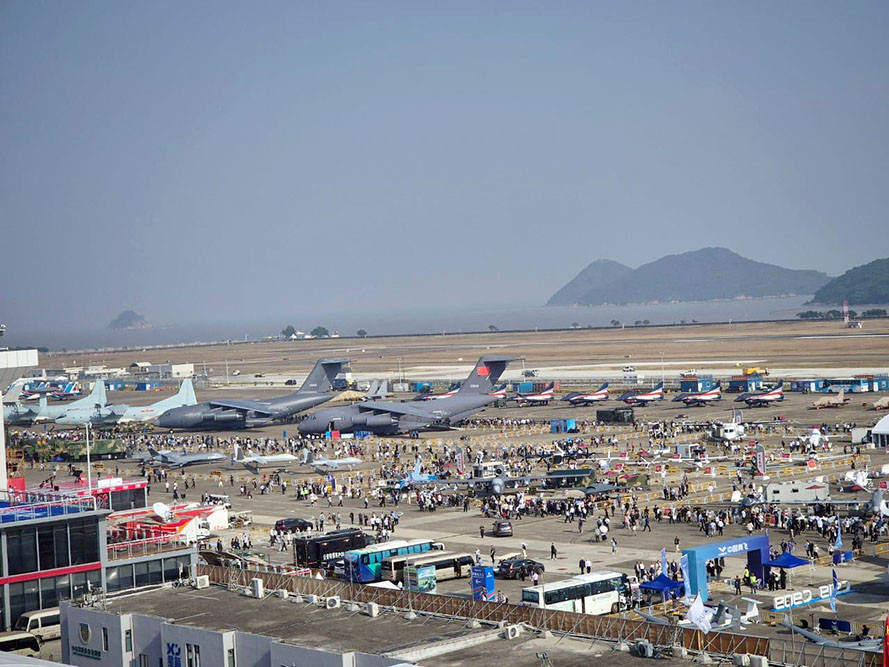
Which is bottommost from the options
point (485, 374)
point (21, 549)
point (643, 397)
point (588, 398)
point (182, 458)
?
point (182, 458)

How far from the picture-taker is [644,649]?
85.9 ft

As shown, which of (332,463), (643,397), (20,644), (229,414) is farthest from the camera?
(643,397)

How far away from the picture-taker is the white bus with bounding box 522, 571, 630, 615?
43844mm

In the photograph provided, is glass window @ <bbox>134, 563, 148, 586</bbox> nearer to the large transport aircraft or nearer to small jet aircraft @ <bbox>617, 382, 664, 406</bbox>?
the large transport aircraft

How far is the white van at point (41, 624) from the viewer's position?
38156 millimetres

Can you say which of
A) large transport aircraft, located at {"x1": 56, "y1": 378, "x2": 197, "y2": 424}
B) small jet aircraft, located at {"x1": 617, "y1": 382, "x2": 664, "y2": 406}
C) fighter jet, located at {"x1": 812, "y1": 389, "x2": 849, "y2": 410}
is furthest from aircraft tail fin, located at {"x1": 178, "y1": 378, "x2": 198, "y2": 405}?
fighter jet, located at {"x1": 812, "y1": 389, "x2": 849, "y2": 410}

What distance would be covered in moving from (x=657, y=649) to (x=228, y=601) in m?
13.5

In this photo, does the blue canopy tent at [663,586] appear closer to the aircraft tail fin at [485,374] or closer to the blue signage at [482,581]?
the blue signage at [482,581]

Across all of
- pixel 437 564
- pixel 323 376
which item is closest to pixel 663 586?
pixel 437 564

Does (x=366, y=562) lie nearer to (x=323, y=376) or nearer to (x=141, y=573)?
(x=141, y=573)

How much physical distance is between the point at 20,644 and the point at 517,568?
23371mm

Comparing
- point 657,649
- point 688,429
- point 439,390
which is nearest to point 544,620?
point 657,649

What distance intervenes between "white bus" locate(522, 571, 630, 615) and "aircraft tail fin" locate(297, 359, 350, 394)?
91826 millimetres

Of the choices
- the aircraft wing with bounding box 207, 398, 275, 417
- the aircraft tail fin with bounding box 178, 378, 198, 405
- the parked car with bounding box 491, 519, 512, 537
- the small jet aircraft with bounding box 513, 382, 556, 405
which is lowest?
the parked car with bounding box 491, 519, 512, 537
